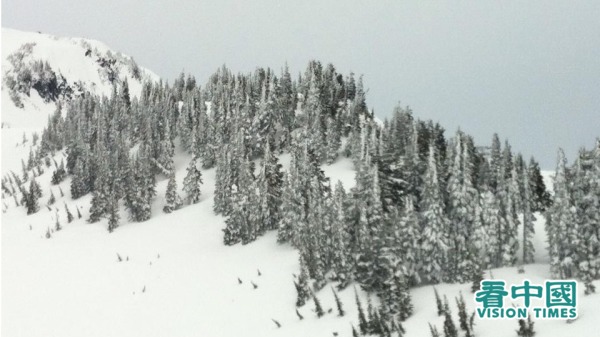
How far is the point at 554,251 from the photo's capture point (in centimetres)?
4241

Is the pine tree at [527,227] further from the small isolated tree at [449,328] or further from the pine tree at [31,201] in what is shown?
the pine tree at [31,201]

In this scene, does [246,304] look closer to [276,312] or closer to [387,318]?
[276,312]

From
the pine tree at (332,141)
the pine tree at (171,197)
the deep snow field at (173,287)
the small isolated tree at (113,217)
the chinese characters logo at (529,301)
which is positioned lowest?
the deep snow field at (173,287)

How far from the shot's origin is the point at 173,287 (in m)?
54.2

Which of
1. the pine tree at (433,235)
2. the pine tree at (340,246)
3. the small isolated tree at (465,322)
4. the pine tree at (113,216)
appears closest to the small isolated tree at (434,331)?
the small isolated tree at (465,322)

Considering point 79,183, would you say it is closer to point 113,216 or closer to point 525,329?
point 113,216

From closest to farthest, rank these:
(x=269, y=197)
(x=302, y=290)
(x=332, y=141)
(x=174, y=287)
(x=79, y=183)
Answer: (x=302, y=290) < (x=174, y=287) < (x=269, y=197) < (x=332, y=141) < (x=79, y=183)

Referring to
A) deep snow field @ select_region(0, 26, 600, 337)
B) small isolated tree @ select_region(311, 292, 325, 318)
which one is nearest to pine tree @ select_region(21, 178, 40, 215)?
deep snow field @ select_region(0, 26, 600, 337)

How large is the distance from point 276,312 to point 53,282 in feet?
103

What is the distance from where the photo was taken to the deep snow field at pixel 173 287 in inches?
1618

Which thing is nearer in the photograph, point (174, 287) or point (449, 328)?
point (449, 328)

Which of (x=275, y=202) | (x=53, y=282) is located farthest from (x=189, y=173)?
(x=53, y=282)

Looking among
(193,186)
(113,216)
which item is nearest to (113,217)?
(113,216)

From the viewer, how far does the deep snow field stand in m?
41.1
